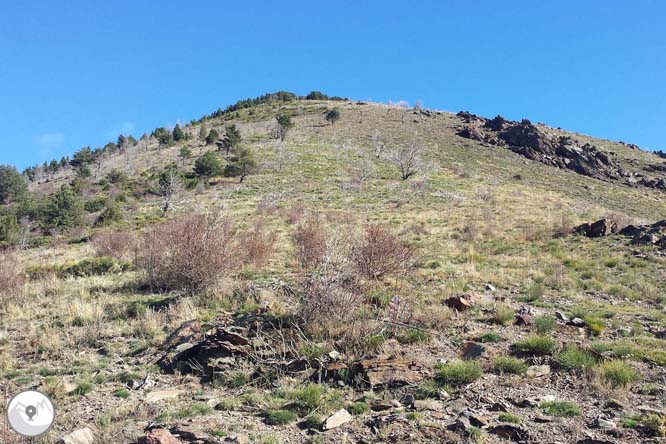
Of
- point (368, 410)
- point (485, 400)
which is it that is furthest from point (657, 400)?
point (368, 410)

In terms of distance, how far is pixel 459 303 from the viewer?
7.78 metres

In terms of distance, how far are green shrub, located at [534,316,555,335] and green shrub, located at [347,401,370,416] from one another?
3561 millimetres

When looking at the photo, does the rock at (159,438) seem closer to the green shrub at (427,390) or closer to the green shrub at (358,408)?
the green shrub at (358,408)

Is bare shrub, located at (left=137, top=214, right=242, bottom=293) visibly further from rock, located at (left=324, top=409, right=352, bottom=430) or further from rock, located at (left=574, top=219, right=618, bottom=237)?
rock, located at (left=574, top=219, right=618, bottom=237)

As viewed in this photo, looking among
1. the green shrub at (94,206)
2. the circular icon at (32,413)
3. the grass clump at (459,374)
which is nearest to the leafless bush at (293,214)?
the green shrub at (94,206)

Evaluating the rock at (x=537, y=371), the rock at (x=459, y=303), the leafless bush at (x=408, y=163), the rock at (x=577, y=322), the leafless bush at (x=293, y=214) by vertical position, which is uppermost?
the leafless bush at (x=408, y=163)

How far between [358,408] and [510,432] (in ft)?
5.06

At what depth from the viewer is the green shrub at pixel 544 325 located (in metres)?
6.75

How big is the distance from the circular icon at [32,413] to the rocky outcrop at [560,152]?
5266 centimetres

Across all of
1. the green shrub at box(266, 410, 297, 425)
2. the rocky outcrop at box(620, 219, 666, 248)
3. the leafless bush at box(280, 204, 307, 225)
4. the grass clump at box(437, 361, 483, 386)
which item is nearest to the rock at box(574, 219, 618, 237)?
the rocky outcrop at box(620, 219, 666, 248)

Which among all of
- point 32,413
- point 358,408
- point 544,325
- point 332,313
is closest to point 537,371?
point 544,325

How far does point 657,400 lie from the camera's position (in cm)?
461

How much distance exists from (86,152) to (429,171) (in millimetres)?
44071

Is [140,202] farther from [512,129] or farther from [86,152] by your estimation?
[512,129]
